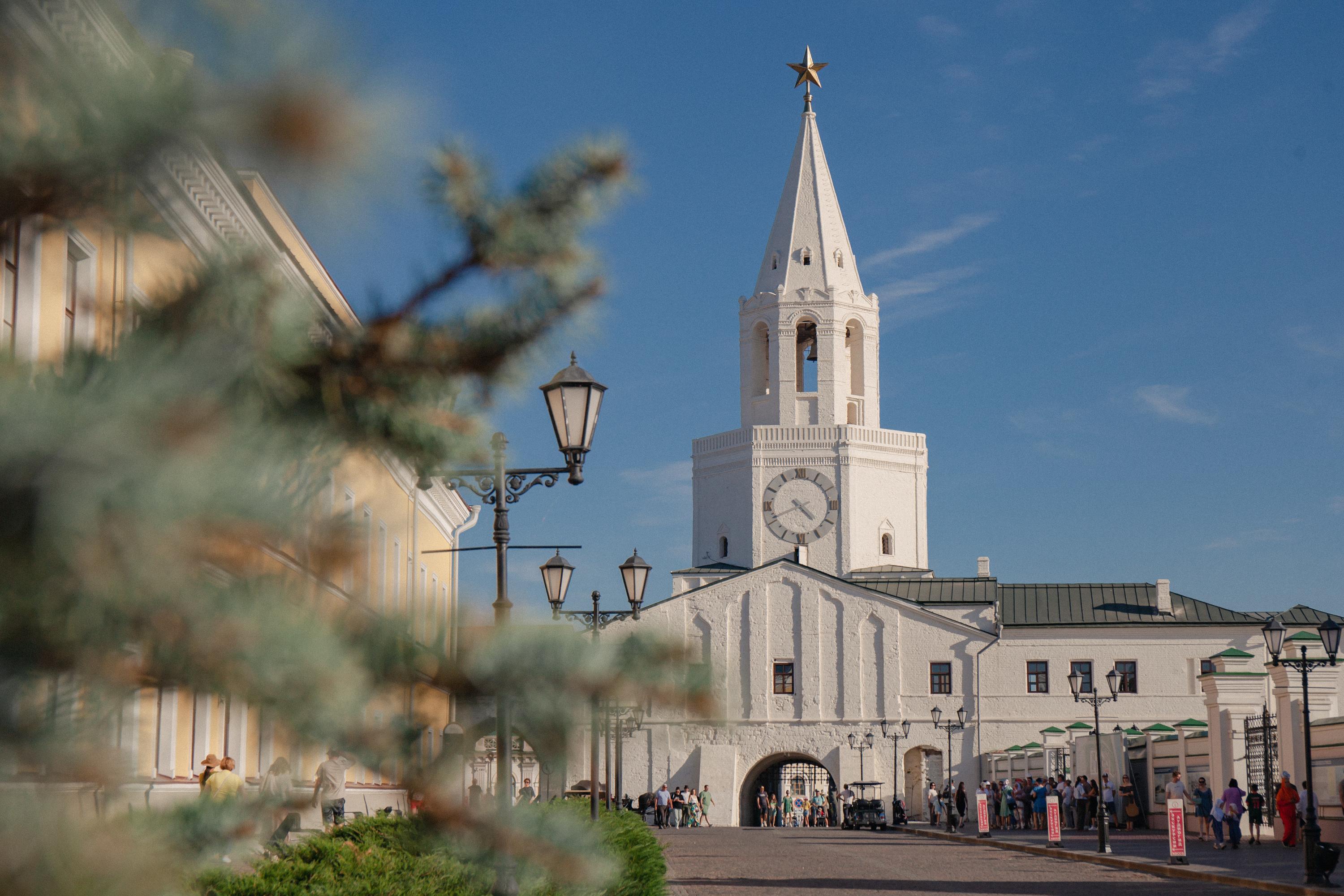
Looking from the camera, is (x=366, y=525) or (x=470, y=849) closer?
(x=366, y=525)

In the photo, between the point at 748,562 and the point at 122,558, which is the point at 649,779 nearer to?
the point at 748,562

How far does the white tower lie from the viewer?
66.1 metres

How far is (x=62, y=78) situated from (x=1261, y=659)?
6144 centimetres

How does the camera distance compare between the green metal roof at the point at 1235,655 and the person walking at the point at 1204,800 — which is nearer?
the person walking at the point at 1204,800

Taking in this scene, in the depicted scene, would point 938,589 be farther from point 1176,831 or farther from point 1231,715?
point 1176,831

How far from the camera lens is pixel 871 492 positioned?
66.9 meters

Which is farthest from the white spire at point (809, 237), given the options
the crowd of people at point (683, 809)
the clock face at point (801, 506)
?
the crowd of people at point (683, 809)

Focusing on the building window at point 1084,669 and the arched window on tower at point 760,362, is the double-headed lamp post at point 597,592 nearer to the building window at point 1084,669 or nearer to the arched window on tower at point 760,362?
the building window at point 1084,669

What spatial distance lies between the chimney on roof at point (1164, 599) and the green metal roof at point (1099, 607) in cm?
12

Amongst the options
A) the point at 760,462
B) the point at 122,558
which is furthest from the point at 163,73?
the point at 760,462

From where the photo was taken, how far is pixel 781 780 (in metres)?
68.2

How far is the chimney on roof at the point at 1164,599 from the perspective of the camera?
200ft

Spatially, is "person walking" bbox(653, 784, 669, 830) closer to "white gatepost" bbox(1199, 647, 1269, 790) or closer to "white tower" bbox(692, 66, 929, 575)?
"white tower" bbox(692, 66, 929, 575)

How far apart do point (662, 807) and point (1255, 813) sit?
27.7 meters
